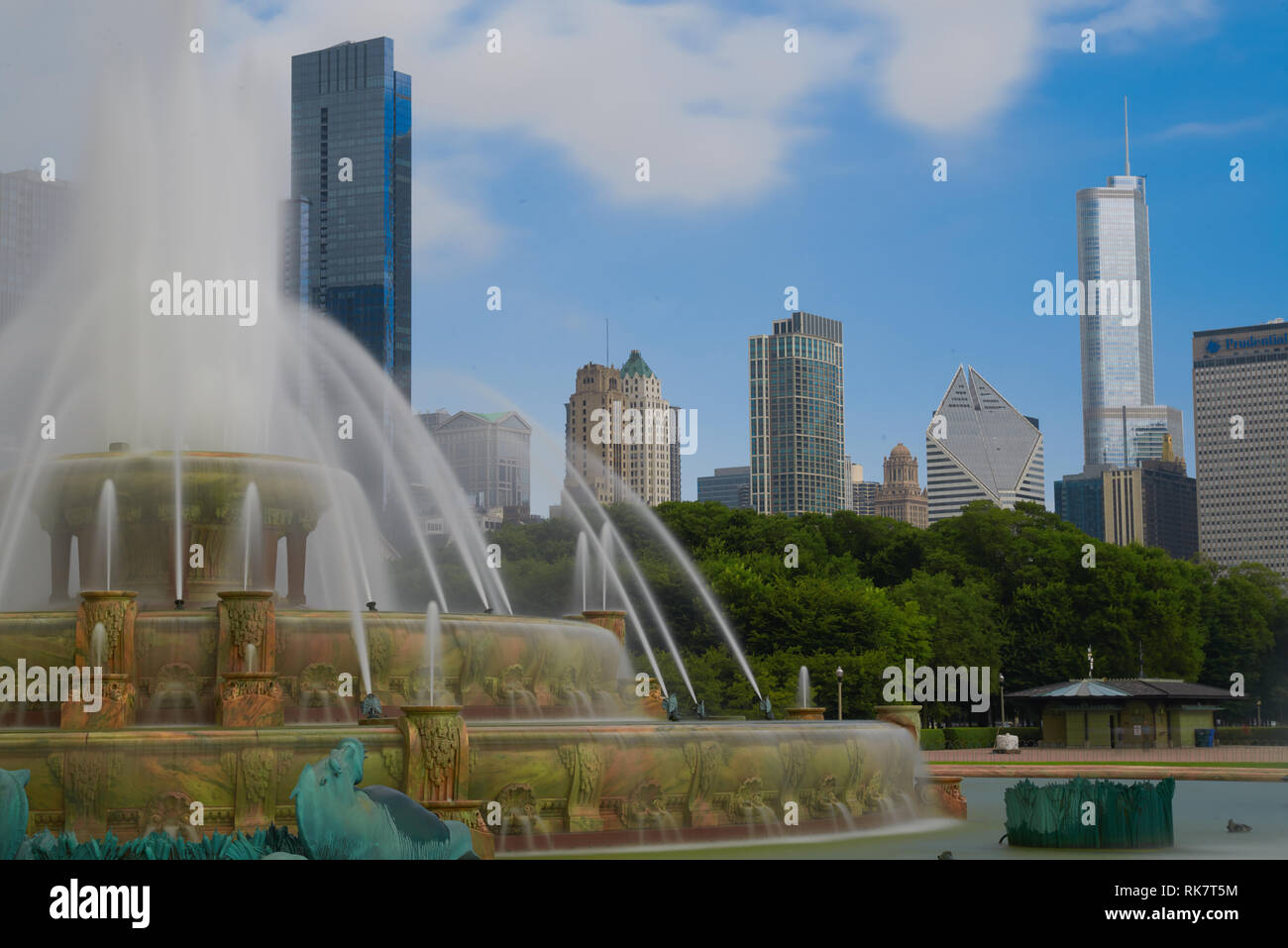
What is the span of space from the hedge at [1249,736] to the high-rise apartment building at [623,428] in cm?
7071

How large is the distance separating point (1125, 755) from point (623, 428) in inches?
4074

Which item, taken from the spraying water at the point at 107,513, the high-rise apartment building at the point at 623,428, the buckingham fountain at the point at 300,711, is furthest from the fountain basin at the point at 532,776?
the high-rise apartment building at the point at 623,428

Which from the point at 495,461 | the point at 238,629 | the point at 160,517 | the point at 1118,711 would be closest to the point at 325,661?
the point at 238,629

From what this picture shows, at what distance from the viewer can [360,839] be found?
16234 millimetres

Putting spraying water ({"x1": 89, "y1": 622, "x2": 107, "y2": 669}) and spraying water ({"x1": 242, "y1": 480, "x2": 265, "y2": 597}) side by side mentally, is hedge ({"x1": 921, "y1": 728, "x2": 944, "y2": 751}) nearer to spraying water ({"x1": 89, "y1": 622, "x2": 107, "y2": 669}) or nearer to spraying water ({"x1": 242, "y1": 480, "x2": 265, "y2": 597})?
spraying water ({"x1": 242, "y1": 480, "x2": 265, "y2": 597})

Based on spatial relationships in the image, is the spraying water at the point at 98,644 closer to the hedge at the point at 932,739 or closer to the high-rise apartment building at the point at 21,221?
the hedge at the point at 932,739

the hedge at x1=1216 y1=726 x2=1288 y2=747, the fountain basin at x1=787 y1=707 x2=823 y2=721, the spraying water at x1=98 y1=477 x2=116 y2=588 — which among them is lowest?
A: the hedge at x1=1216 y1=726 x2=1288 y2=747

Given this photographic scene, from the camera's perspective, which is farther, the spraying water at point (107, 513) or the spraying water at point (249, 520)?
the spraying water at point (249, 520)

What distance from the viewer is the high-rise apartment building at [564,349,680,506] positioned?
156875 millimetres

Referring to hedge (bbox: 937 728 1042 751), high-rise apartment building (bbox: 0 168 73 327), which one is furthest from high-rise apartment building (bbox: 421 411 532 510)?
hedge (bbox: 937 728 1042 751)

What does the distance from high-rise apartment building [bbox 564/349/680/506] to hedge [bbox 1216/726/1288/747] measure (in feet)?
232

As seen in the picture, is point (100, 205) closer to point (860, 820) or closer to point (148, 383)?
point (148, 383)

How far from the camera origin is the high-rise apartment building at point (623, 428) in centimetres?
15688

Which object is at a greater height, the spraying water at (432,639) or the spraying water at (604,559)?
the spraying water at (604,559)
